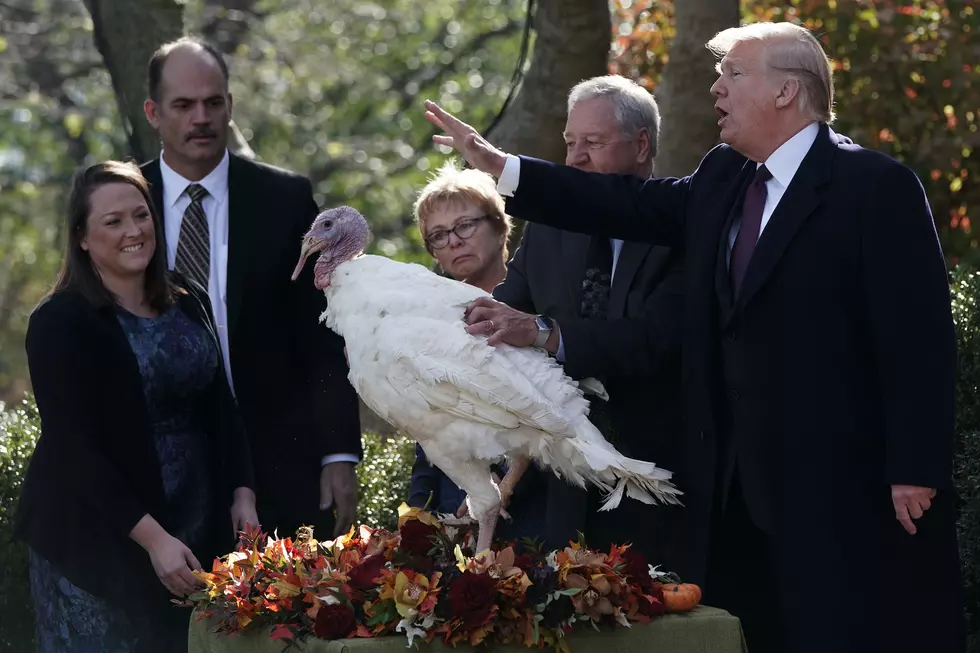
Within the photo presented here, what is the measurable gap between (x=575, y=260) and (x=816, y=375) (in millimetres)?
986

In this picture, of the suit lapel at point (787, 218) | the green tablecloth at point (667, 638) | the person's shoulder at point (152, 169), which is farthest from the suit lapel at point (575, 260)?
the person's shoulder at point (152, 169)

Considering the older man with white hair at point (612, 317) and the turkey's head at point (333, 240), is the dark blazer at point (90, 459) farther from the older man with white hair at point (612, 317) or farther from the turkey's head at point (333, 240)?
the older man with white hair at point (612, 317)

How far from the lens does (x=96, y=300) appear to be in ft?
15.0

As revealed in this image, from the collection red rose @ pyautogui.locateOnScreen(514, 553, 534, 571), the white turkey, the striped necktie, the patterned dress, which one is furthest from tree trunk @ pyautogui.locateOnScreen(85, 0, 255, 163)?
red rose @ pyautogui.locateOnScreen(514, 553, 534, 571)

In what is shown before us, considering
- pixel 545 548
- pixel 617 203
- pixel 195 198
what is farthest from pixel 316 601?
pixel 195 198

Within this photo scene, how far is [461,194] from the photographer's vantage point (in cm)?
466

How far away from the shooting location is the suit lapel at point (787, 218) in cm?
380

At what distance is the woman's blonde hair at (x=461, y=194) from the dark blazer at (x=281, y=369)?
2.54 ft

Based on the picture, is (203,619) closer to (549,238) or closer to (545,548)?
(545,548)

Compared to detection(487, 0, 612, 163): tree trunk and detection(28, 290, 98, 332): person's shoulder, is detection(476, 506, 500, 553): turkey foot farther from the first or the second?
detection(487, 0, 612, 163): tree trunk

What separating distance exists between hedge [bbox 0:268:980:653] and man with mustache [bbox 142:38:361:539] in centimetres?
112

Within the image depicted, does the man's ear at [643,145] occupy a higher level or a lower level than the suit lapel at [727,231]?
higher

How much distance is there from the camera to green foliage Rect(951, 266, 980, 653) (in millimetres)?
5316

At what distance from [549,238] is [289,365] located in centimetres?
129
